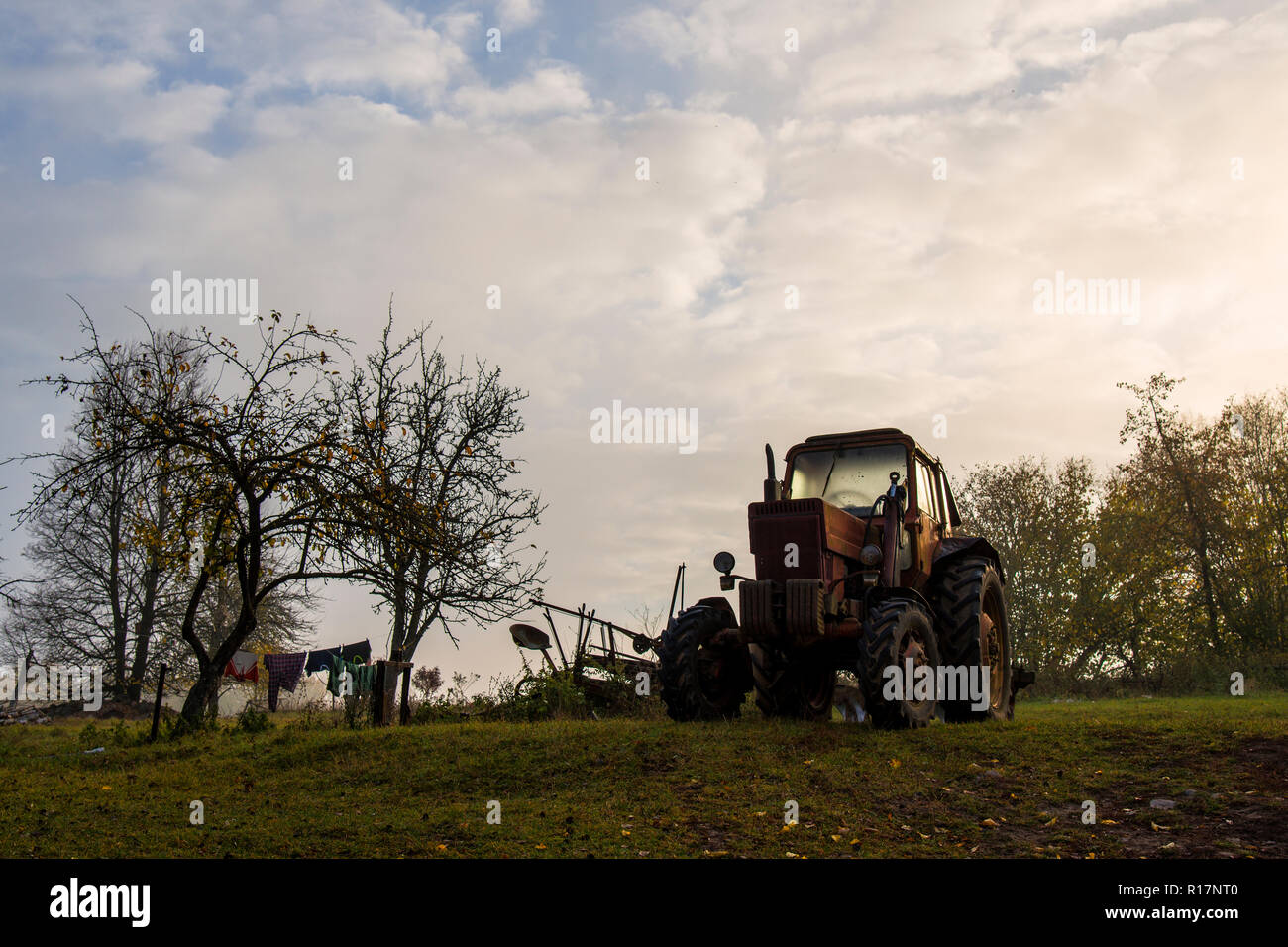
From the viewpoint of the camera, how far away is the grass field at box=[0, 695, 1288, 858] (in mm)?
6848

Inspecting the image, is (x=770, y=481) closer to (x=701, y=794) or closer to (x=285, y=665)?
(x=701, y=794)

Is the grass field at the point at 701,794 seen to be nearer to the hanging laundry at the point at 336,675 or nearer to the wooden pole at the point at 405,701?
the wooden pole at the point at 405,701

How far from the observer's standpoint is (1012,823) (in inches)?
289

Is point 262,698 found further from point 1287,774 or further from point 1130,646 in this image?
point 1287,774

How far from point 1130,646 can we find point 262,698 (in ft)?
84.8

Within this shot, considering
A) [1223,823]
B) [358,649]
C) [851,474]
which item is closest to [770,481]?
[851,474]

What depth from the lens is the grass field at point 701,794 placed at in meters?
6.85

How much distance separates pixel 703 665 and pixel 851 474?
285cm

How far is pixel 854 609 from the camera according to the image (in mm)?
11000

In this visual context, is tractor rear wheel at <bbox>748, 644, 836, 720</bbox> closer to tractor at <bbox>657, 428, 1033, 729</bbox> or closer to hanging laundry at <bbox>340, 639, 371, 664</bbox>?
tractor at <bbox>657, 428, 1033, 729</bbox>

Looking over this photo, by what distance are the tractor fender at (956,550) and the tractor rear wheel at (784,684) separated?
1.83 m

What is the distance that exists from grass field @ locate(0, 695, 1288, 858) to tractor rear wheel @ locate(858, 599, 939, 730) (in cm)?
30

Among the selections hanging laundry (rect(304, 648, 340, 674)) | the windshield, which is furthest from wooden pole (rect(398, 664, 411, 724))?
hanging laundry (rect(304, 648, 340, 674))
